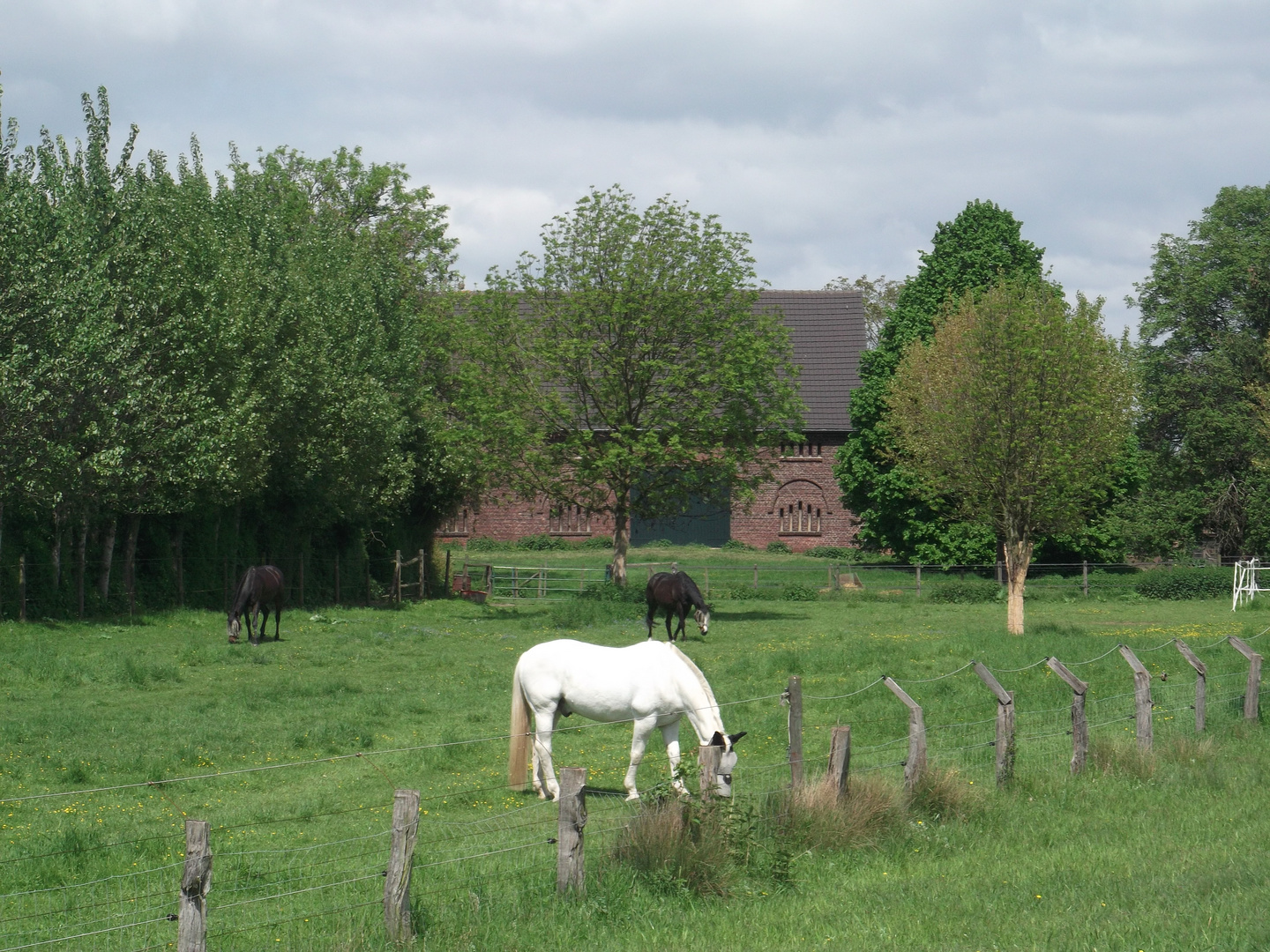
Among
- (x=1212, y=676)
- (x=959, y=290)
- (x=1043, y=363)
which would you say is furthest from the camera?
(x=959, y=290)

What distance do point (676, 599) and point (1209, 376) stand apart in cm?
3119

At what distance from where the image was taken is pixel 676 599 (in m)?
29.3

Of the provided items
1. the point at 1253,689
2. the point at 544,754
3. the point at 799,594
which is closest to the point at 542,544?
the point at 799,594

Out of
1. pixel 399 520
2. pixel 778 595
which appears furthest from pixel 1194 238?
pixel 399 520

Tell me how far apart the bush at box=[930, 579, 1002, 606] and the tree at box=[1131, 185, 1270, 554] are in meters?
11.2

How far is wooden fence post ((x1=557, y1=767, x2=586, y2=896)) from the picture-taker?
8.12m

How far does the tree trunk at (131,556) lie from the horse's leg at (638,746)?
19877mm

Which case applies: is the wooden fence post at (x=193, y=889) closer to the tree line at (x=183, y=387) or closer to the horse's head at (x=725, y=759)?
the horse's head at (x=725, y=759)

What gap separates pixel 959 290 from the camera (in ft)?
162

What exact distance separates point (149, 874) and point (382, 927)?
2.72m

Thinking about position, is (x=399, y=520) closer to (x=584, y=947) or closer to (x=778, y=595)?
(x=778, y=595)

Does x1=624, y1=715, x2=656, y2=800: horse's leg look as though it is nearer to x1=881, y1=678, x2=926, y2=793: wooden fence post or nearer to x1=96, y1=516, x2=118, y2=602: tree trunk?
x1=881, y1=678, x2=926, y2=793: wooden fence post

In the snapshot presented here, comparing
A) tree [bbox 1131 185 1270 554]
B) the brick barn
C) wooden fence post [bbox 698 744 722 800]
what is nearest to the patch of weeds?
wooden fence post [bbox 698 744 722 800]

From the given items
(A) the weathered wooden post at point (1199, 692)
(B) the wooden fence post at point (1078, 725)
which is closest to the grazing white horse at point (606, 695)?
(B) the wooden fence post at point (1078, 725)
